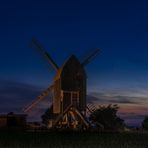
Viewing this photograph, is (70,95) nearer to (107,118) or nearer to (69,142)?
(107,118)

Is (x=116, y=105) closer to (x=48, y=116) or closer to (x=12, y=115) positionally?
(x=48, y=116)

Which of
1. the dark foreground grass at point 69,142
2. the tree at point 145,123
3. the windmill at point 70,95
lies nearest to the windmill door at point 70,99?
the windmill at point 70,95

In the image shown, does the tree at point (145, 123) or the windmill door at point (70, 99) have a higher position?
the windmill door at point (70, 99)

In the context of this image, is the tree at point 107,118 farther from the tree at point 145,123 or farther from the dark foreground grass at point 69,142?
the dark foreground grass at point 69,142

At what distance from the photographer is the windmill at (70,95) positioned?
6688cm

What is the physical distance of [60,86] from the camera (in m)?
66.6

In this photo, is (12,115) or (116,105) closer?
(12,115)

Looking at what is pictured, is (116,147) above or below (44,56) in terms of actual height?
below

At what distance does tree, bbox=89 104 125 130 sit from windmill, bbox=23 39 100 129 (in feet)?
16.5

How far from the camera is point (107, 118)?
7919 centimetres

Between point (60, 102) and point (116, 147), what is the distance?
3987cm

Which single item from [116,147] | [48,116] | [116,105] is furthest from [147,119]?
[116,147]

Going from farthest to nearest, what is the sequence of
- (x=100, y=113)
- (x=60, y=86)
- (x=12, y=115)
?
(x=100, y=113) → (x=12, y=115) → (x=60, y=86)

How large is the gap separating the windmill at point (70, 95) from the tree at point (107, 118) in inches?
197
